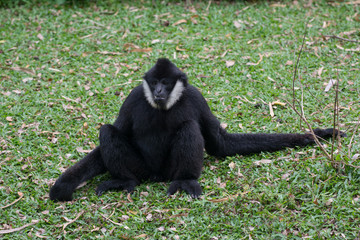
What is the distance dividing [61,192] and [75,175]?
0.86 ft

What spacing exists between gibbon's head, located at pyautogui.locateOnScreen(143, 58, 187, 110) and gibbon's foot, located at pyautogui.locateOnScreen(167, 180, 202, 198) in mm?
926

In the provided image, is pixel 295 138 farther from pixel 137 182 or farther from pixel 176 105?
pixel 137 182

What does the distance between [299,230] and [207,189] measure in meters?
1.29

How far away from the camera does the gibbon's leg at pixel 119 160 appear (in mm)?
5473

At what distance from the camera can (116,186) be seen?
5.55 meters

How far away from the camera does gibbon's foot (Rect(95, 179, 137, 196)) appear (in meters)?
5.50

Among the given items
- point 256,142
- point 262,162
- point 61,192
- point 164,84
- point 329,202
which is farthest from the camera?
point 256,142

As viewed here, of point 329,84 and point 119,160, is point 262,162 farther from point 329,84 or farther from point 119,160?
point 329,84

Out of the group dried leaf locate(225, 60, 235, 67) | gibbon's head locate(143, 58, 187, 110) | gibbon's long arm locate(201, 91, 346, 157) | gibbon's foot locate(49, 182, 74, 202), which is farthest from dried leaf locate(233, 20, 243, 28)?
gibbon's foot locate(49, 182, 74, 202)

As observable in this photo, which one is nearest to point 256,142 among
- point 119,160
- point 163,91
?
point 163,91

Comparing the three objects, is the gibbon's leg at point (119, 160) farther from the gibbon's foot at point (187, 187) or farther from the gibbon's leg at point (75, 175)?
the gibbon's foot at point (187, 187)

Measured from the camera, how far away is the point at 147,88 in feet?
18.0

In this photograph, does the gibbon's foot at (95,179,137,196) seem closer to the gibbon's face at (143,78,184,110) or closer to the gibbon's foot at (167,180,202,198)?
the gibbon's foot at (167,180,202,198)

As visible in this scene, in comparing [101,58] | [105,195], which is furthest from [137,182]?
[101,58]
